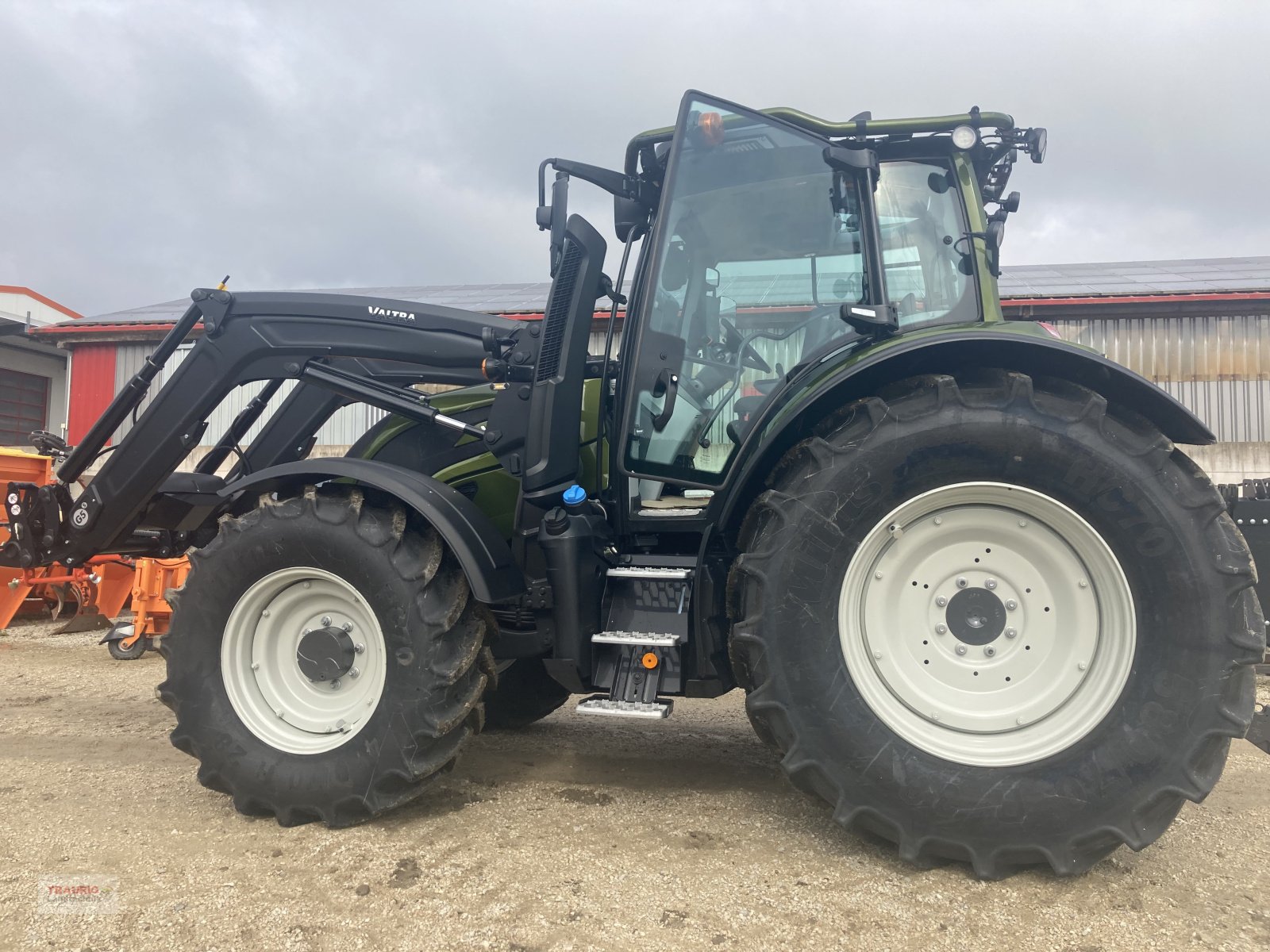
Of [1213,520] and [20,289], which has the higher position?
[20,289]

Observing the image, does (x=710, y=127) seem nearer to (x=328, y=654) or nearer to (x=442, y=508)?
(x=442, y=508)

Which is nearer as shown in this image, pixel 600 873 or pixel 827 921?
pixel 827 921

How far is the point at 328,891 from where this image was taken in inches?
91.9

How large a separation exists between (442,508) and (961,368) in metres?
1.81

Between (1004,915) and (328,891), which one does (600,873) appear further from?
(1004,915)

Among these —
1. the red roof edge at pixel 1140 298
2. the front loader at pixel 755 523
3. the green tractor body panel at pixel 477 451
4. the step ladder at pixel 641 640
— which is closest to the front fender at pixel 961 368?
the front loader at pixel 755 523

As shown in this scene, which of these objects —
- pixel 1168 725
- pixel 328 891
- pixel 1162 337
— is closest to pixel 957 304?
pixel 1168 725

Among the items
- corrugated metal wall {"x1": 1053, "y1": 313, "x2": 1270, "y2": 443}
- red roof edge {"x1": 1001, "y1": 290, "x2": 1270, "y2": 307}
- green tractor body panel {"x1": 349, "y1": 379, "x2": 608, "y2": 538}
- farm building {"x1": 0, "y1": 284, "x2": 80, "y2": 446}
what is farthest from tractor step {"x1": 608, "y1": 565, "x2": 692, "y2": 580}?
farm building {"x1": 0, "y1": 284, "x2": 80, "y2": 446}

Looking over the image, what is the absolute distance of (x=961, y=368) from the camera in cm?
266

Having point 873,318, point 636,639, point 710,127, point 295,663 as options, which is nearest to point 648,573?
point 636,639

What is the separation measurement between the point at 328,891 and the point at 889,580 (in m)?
1.87

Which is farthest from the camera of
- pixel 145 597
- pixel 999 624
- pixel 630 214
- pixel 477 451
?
pixel 145 597

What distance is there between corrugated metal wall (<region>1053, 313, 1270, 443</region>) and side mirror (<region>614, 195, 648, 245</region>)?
993 centimetres

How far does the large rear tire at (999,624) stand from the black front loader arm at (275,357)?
158 cm
